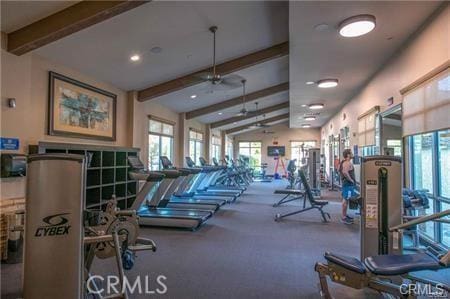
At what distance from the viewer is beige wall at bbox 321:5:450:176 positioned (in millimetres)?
3664

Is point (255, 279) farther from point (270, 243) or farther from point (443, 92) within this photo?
point (443, 92)

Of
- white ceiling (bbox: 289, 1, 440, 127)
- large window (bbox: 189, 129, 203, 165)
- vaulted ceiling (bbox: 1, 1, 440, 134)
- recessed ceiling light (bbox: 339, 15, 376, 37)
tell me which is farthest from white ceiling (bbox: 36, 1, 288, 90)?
large window (bbox: 189, 129, 203, 165)

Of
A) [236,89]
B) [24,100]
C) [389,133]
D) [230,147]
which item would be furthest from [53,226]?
[230,147]

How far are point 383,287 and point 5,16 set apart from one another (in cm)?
491

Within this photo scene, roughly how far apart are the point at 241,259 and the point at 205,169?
4275 mm

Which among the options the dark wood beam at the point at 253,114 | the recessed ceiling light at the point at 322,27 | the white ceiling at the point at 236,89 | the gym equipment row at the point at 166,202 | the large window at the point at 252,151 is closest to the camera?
the recessed ceiling light at the point at 322,27

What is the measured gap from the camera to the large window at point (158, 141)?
890 centimetres

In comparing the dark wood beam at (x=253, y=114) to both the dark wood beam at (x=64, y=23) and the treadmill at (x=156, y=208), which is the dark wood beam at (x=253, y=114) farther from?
the dark wood beam at (x=64, y=23)

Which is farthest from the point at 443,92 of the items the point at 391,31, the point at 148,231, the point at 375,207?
the point at 148,231

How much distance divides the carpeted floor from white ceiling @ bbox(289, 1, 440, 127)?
309 cm

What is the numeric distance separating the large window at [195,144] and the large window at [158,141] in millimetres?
1797

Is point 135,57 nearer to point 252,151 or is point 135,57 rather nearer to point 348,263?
point 348,263

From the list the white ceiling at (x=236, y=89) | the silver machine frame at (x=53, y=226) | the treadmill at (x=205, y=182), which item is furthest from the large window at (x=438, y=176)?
the treadmill at (x=205, y=182)

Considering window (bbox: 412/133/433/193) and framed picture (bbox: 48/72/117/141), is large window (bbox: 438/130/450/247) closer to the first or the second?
window (bbox: 412/133/433/193)
